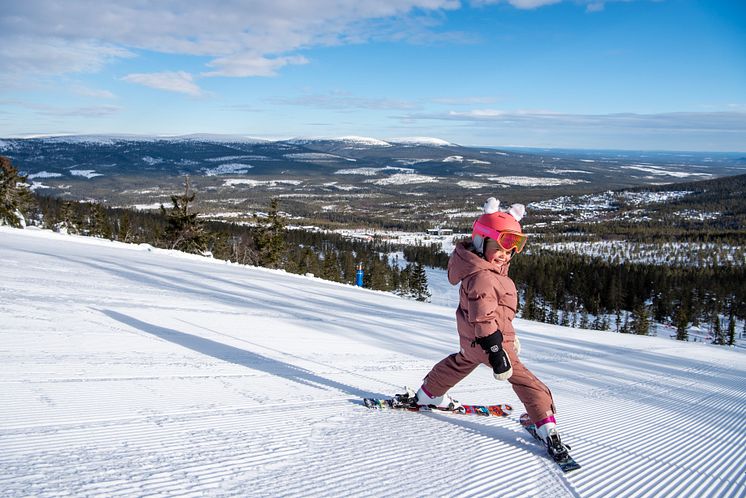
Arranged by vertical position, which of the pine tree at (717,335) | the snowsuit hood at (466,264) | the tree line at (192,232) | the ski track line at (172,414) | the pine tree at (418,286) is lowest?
the pine tree at (717,335)

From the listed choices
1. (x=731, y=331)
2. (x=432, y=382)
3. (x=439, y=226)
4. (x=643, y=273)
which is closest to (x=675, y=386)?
(x=432, y=382)

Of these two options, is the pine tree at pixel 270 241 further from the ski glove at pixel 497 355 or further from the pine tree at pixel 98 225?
the ski glove at pixel 497 355

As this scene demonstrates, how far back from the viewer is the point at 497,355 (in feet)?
10.6

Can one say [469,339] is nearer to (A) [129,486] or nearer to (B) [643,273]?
(A) [129,486]

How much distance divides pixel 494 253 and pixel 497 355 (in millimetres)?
760

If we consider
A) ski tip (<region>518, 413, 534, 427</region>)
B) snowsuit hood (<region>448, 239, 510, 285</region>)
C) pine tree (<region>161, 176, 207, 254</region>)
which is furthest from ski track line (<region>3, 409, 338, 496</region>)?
pine tree (<region>161, 176, 207, 254</region>)

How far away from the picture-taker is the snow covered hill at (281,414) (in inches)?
100

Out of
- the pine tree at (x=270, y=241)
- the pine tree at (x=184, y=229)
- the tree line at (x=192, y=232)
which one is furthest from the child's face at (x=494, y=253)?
the pine tree at (x=270, y=241)

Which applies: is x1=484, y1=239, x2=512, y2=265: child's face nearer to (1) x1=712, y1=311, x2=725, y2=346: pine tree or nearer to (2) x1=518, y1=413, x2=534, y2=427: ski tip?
(2) x1=518, y1=413, x2=534, y2=427: ski tip

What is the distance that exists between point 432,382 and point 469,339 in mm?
627

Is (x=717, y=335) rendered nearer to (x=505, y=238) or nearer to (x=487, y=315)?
(x=505, y=238)

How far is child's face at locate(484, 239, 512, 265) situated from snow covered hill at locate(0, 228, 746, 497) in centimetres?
139

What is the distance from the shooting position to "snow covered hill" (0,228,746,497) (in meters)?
2.55

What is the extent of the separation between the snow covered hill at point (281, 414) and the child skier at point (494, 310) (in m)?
0.38
